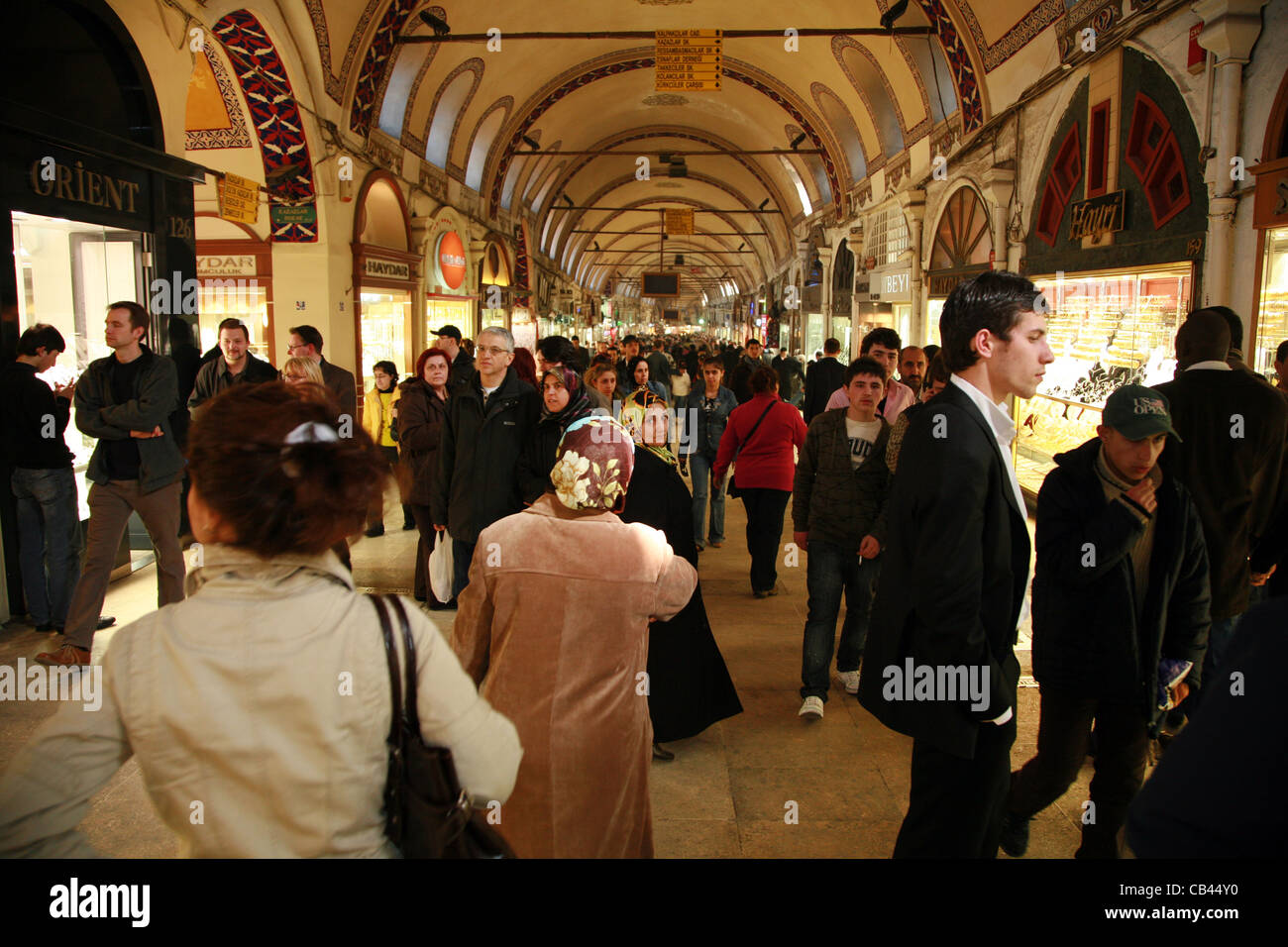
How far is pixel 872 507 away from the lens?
387 centimetres

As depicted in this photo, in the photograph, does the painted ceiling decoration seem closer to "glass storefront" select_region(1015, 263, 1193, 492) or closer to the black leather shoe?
"glass storefront" select_region(1015, 263, 1193, 492)

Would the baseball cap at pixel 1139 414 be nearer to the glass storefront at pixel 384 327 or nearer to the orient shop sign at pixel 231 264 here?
the glass storefront at pixel 384 327

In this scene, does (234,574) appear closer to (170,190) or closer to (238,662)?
(238,662)

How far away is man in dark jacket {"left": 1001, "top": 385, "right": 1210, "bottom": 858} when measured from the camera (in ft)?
8.04

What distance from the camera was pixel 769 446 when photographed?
548 cm

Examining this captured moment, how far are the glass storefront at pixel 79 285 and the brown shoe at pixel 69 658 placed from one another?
1799mm

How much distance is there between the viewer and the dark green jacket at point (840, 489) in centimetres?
386

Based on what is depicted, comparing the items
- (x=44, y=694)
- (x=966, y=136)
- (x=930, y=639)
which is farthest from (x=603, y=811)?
(x=966, y=136)

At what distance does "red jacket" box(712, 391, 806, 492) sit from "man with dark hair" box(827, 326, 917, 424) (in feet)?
1.02

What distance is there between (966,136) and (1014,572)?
10561mm

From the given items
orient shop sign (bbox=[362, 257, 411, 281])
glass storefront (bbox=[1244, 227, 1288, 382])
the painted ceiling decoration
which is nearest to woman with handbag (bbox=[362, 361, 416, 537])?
the painted ceiling decoration

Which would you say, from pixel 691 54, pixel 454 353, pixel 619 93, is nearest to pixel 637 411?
pixel 454 353

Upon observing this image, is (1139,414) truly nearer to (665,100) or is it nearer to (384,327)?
(384,327)

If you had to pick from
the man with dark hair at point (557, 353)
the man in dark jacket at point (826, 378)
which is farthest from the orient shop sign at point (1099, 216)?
the man with dark hair at point (557, 353)
